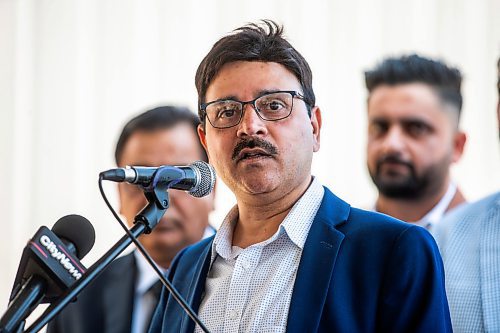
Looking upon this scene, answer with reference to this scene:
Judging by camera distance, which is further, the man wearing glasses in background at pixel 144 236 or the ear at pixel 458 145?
the ear at pixel 458 145

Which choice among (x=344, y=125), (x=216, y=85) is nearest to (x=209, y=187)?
(x=216, y=85)

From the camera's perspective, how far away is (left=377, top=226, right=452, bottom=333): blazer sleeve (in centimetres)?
169

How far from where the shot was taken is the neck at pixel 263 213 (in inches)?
77.4

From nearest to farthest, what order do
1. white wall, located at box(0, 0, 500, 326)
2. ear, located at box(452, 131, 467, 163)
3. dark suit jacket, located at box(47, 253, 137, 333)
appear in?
1. dark suit jacket, located at box(47, 253, 137, 333)
2. ear, located at box(452, 131, 467, 163)
3. white wall, located at box(0, 0, 500, 326)

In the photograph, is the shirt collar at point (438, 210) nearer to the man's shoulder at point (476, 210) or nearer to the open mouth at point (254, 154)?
the man's shoulder at point (476, 210)

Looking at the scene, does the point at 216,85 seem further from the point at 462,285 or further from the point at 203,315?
the point at 462,285

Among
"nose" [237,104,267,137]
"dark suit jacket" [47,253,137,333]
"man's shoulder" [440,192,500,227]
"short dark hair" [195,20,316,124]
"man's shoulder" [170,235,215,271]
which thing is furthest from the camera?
"dark suit jacket" [47,253,137,333]

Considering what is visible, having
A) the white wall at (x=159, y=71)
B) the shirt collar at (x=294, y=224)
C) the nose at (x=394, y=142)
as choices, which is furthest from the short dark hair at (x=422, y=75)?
the shirt collar at (x=294, y=224)

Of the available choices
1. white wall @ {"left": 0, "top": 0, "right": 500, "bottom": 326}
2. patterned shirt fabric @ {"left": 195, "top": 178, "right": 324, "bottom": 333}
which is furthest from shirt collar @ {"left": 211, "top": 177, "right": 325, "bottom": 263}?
white wall @ {"left": 0, "top": 0, "right": 500, "bottom": 326}

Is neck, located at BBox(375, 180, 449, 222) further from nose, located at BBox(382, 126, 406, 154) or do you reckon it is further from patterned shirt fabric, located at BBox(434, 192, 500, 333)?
patterned shirt fabric, located at BBox(434, 192, 500, 333)

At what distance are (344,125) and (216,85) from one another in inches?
84.8

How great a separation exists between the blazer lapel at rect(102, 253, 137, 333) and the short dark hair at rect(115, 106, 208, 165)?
41cm

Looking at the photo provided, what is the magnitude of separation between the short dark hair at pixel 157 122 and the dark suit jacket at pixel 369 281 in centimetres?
109

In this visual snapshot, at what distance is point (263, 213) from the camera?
6.56ft
